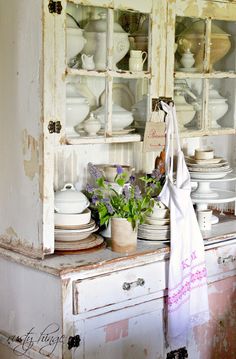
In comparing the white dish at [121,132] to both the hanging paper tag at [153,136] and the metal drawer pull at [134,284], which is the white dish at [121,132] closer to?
the hanging paper tag at [153,136]

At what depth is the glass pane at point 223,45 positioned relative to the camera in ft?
9.84

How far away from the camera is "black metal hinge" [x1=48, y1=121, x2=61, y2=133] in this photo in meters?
2.40

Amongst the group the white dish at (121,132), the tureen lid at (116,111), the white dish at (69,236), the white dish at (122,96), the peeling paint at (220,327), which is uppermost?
the white dish at (122,96)

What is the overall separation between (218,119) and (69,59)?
904 millimetres

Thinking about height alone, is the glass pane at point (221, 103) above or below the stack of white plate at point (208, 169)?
above

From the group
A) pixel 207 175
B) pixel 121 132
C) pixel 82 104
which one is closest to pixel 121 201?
pixel 121 132

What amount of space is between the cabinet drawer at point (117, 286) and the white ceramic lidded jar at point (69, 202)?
312 mm

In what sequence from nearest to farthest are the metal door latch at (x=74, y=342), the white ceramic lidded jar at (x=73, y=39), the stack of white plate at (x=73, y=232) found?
the metal door latch at (x=74, y=342) < the white ceramic lidded jar at (x=73, y=39) < the stack of white plate at (x=73, y=232)

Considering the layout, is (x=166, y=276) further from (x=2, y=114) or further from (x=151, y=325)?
(x=2, y=114)

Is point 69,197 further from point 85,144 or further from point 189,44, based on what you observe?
point 189,44

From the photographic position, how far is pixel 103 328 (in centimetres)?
247

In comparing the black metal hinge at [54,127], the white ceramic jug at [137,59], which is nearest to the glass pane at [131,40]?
the white ceramic jug at [137,59]

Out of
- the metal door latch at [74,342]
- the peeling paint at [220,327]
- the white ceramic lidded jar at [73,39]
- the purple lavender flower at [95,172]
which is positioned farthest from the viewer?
the peeling paint at [220,327]

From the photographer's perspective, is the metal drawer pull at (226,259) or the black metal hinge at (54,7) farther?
the metal drawer pull at (226,259)
